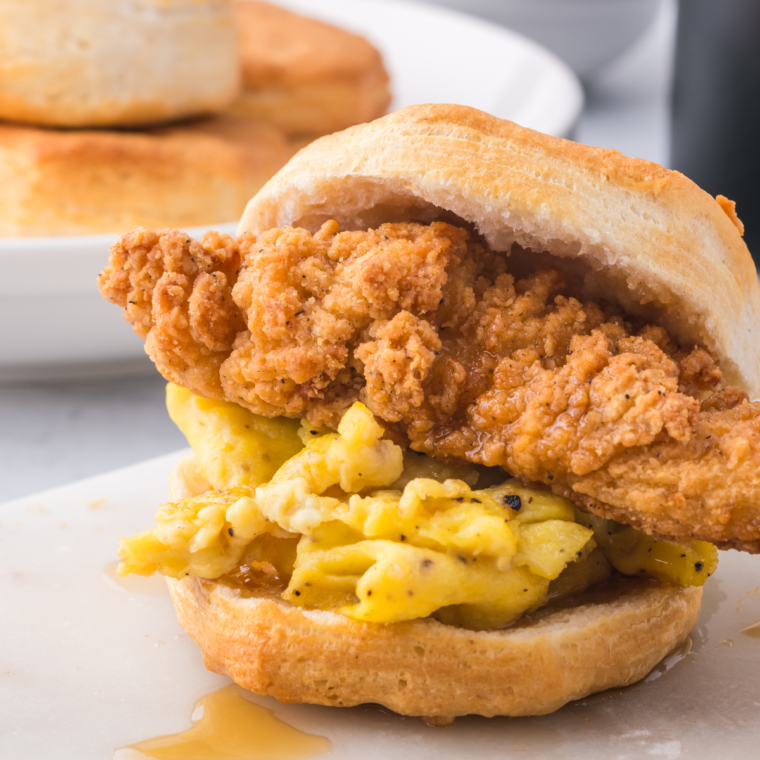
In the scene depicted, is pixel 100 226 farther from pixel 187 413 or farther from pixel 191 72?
pixel 187 413

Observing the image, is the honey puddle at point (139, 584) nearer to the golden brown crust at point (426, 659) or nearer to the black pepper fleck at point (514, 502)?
the golden brown crust at point (426, 659)

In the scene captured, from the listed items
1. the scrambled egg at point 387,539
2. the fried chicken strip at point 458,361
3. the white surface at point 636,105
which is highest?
the white surface at point 636,105

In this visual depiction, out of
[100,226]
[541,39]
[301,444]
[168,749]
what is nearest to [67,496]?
[301,444]

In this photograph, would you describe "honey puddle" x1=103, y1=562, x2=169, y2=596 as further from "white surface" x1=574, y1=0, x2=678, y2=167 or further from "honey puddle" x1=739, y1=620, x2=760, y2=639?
"white surface" x1=574, y1=0, x2=678, y2=167

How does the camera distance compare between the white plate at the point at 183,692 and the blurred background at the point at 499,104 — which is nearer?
the white plate at the point at 183,692

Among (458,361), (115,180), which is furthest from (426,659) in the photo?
(115,180)

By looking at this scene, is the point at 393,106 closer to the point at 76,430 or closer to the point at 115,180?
the point at 115,180

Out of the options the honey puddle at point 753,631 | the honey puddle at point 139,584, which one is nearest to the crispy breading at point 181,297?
the honey puddle at point 139,584
